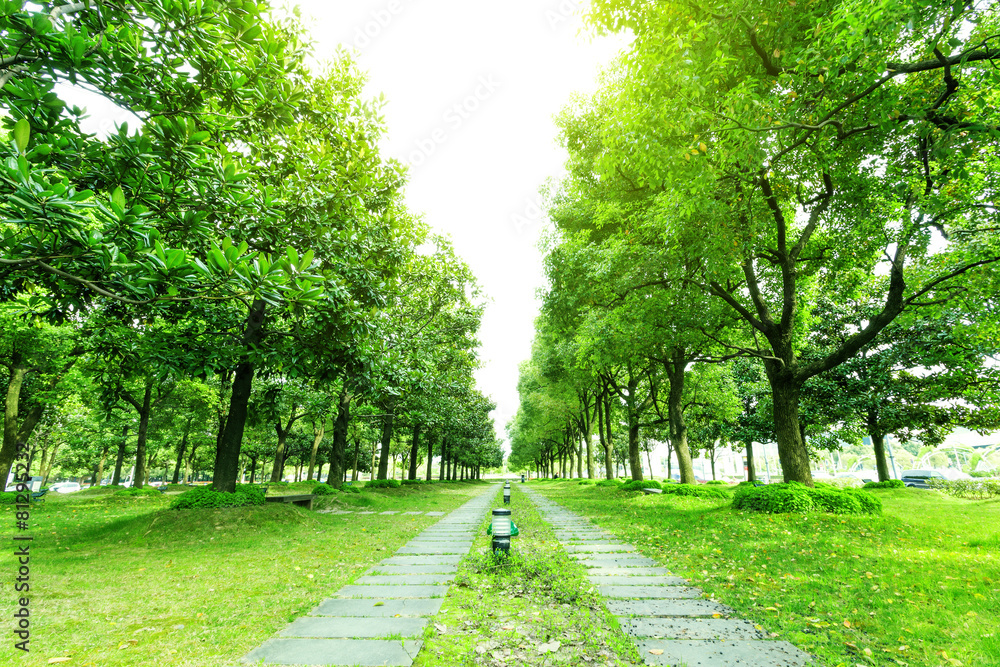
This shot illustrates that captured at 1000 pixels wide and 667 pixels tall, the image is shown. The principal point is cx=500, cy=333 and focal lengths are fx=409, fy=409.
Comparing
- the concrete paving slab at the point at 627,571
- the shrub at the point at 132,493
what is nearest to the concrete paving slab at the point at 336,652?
the concrete paving slab at the point at 627,571

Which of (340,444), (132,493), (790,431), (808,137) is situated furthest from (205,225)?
(132,493)

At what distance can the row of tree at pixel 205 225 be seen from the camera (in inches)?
127

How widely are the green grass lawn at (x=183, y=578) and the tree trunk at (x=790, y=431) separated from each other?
991cm

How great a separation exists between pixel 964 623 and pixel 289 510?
42.9 ft

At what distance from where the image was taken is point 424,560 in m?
6.76

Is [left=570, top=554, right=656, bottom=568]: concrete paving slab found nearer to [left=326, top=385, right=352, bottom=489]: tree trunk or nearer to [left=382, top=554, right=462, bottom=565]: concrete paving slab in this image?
[left=382, top=554, right=462, bottom=565]: concrete paving slab

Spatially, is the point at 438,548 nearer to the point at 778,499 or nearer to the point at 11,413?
the point at 778,499

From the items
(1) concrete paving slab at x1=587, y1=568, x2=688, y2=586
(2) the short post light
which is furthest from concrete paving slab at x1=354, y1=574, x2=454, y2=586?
(1) concrete paving slab at x1=587, y1=568, x2=688, y2=586

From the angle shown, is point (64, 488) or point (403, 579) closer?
point (403, 579)

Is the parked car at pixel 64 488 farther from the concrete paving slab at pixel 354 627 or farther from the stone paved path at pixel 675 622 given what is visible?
the stone paved path at pixel 675 622

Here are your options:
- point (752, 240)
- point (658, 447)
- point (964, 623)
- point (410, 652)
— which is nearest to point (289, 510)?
point (410, 652)

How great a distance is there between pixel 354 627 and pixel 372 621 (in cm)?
20

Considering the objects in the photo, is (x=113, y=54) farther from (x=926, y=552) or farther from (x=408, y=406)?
(x=408, y=406)

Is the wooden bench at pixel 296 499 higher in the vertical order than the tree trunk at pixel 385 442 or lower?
lower
